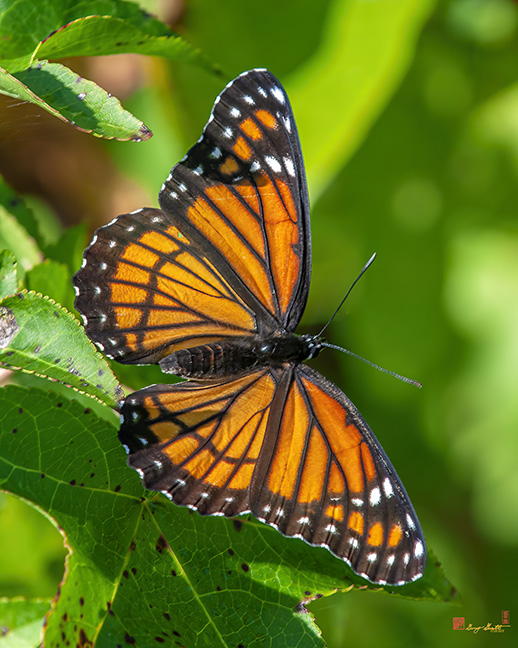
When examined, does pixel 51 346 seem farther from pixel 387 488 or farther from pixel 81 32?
pixel 387 488

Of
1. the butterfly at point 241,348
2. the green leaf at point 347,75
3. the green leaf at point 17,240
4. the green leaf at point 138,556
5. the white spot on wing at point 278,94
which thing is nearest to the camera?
the green leaf at point 138,556

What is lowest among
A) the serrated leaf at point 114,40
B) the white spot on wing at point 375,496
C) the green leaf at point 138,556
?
the green leaf at point 138,556


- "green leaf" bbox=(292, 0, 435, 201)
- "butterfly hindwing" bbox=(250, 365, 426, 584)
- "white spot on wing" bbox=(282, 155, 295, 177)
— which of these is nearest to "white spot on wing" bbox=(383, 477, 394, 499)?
"butterfly hindwing" bbox=(250, 365, 426, 584)

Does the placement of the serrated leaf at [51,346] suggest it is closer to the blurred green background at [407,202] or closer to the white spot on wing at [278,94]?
the white spot on wing at [278,94]

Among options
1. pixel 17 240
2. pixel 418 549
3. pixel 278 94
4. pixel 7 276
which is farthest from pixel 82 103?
pixel 418 549

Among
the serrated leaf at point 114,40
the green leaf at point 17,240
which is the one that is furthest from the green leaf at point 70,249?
the serrated leaf at point 114,40

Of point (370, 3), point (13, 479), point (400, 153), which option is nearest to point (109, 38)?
point (13, 479)
